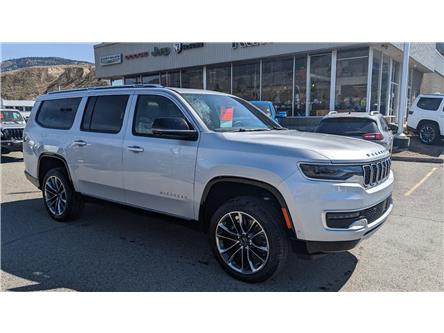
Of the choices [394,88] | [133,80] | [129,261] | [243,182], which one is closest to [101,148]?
[129,261]

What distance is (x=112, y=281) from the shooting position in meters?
3.59

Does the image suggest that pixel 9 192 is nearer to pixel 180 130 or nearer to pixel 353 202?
pixel 180 130

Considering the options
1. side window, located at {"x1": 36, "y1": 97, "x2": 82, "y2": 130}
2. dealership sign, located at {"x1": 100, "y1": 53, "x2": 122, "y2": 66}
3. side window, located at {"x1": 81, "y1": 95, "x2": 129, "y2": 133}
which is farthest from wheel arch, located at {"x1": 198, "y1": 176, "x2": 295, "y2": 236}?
dealership sign, located at {"x1": 100, "y1": 53, "x2": 122, "y2": 66}

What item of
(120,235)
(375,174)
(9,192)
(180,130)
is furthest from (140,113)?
(9,192)

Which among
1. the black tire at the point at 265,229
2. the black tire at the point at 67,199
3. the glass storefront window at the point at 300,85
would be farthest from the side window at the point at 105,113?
the glass storefront window at the point at 300,85

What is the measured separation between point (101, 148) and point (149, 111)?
2.89 feet

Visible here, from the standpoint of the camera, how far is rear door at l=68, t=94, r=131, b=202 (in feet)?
15.1

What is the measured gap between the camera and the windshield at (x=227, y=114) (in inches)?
162

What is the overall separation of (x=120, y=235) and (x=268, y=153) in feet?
8.71

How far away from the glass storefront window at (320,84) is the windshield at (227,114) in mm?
13216

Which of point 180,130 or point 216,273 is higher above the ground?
point 180,130

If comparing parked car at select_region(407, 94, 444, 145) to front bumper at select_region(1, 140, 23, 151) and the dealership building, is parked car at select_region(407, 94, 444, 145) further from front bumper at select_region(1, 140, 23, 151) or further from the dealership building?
front bumper at select_region(1, 140, 23, 151)

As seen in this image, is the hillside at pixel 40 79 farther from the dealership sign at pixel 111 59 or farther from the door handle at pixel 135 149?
the door handle at pixel 135 149

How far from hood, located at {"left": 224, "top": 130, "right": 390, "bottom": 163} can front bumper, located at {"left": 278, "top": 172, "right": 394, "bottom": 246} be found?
230mm
